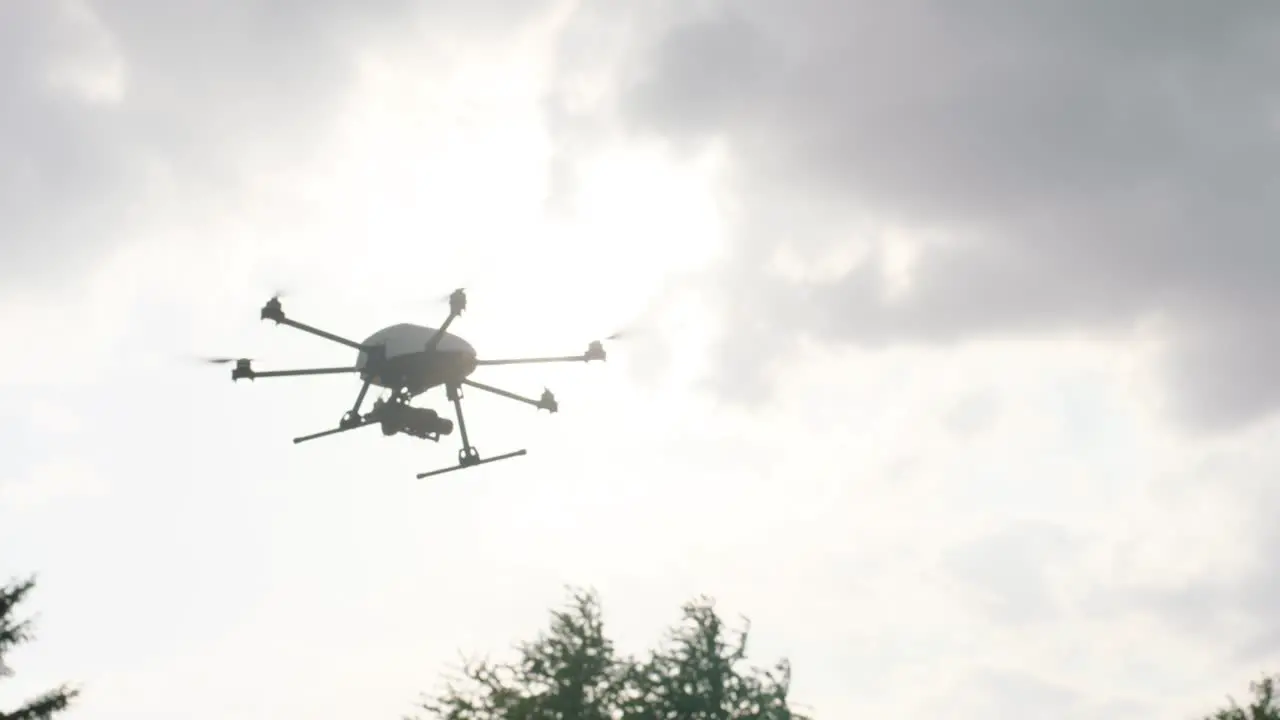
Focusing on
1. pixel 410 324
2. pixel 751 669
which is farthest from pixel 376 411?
pixel 751 669

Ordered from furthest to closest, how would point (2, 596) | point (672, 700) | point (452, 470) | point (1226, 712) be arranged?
1. point (1226, 712)
2. point (2, 596)
3. point (452, 470)
4. point (672, 700)

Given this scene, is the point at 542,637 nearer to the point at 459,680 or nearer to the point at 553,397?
the point at 459,680
